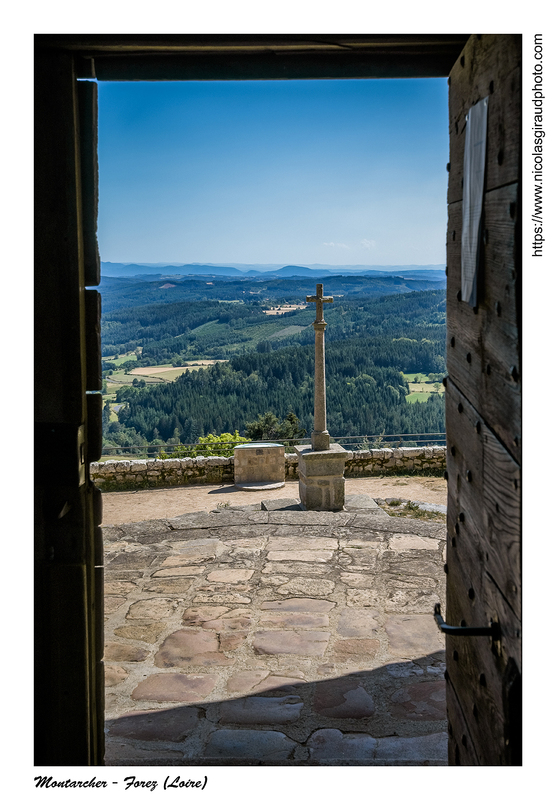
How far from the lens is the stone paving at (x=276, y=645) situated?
125 inches

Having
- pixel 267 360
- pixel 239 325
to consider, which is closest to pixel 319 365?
pixel 267 360

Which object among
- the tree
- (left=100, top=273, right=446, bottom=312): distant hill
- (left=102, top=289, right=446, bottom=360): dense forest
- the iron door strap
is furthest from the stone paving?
(left=100, top=273, right=446, bottom=312): distant hill

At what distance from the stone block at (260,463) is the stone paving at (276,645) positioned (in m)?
5.22

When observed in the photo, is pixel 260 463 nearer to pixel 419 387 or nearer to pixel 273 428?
pixel 273 428

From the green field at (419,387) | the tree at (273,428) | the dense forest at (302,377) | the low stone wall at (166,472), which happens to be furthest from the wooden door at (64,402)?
the green field at (419,387)

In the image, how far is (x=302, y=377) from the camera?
24.4 m

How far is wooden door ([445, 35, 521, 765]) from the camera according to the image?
4.77ft

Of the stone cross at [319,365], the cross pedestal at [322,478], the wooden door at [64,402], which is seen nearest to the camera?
the wooden door at [64,402]

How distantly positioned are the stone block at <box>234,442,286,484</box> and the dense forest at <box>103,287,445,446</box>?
7.81 m

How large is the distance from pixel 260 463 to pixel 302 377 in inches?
500

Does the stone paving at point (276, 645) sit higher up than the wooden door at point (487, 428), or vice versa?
the wooden door at point (487, 428)

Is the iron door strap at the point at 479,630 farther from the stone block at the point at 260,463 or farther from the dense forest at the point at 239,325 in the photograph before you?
the dense forest at the point at 239,325

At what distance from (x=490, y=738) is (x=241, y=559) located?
4095 mm

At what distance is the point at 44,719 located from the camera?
82.8 inches
